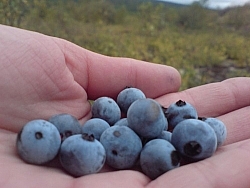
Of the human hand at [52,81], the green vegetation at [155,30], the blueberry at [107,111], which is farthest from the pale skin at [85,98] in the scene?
the green vegetation at [155,30]

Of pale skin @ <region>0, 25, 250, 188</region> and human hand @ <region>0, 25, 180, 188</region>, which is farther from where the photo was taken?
human hand @ <region>0, 25, 180, 188</region>

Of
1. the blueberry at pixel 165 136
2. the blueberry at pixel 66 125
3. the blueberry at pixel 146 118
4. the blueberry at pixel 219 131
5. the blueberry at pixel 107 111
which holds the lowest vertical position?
the blueberry at pixel 107 111

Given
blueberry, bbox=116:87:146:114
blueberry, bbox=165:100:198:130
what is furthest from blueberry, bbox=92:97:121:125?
blueberry, bbox=165:100:198:130

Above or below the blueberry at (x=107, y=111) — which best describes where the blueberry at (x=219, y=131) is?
above

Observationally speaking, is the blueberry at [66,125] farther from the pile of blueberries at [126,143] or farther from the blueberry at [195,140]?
the blueberry at [195,140]

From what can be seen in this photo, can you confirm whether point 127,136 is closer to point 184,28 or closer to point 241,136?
point 241,136

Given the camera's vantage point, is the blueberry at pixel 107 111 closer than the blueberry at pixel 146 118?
No

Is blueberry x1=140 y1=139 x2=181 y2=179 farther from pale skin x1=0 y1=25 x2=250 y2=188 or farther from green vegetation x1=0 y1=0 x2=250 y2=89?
green vegetation x1=0 y1=0 x2=250 y2=89
